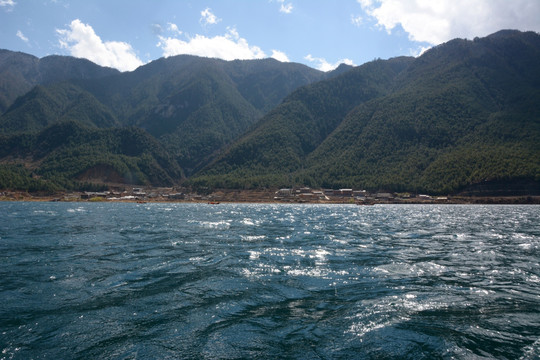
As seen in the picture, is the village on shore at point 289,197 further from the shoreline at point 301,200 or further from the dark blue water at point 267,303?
the dark blue water at point 267,303

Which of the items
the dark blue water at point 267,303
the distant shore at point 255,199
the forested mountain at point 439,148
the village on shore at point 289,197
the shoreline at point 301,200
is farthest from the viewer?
the forested mountain at point 439,148

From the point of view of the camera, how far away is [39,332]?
787 cm

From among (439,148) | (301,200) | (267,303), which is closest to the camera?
(267,303)

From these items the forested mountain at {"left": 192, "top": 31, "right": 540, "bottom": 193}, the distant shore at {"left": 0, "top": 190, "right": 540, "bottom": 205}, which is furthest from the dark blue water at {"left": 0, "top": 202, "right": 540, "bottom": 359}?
the forested mountain at {"left": 192, "top": 31, "right": 540, "bottom": 193}

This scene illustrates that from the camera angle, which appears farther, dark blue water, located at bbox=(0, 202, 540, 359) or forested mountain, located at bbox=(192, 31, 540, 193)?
forested mountain, located at bbox=(192, 31, 540, 193)

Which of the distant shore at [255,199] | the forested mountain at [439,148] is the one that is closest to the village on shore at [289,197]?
the distant shore at [255,199]

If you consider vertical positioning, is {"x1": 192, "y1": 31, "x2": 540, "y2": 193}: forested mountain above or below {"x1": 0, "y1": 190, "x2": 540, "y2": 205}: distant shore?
above

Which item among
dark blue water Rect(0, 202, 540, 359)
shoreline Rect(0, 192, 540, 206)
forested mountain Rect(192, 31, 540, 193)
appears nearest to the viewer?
dark blue water Rect(0, 202, 540, 359)

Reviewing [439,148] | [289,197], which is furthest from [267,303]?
[439,148]

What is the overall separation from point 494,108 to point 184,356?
214093 mm

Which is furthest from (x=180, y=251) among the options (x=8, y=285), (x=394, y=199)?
(x=394, y=199)

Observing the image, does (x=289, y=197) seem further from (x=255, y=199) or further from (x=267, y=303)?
(x=267, y=303)

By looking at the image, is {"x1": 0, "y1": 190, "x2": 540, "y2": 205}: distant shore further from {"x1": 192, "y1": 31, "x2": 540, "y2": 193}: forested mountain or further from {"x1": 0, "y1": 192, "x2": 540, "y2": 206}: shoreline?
{"x1": 192, "y1": 31, "x2": 540, "y2": 193}: forested mountain

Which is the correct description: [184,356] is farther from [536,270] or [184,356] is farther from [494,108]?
[494,108]
